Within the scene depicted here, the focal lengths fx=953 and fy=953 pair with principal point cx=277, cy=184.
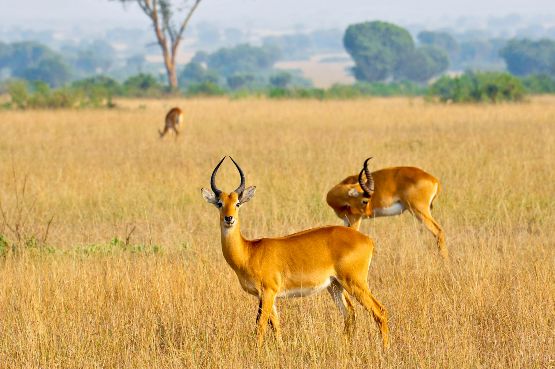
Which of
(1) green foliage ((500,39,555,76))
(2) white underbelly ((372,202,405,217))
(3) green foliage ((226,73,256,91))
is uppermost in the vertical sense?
(2) white underbelly ((372,202,405,217))

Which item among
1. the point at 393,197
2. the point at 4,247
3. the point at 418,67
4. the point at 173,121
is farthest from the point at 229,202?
the point at 418,67

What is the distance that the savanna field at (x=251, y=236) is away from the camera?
5559 mm

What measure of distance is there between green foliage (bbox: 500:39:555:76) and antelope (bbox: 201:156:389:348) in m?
92.1

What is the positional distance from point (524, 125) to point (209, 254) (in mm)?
11847

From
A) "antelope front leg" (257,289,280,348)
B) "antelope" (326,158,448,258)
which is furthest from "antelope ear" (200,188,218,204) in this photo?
"antelope" (326,158,448,258)

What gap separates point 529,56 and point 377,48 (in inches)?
648

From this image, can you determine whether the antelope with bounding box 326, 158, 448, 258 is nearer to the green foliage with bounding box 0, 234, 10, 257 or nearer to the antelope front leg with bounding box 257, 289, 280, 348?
the green foliage with bounding box 0, 234, 10, 257

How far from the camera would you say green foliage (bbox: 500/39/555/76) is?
312 feet

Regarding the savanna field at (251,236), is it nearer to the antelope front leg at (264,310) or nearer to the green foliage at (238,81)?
the antelope front leg at (264,310)

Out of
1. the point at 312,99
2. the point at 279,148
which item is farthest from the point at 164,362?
the point at 312,99

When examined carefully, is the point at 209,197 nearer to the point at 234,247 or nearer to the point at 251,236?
the point at 234,247

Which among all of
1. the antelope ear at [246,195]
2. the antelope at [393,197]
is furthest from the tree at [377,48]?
the antelope ear at [246,195]

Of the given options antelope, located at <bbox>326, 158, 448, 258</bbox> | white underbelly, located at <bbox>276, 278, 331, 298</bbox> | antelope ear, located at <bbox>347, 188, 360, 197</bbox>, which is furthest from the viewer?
antelope, located at <bbox>326, 158, 448, 258</bbox>

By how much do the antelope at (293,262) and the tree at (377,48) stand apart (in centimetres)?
8541
